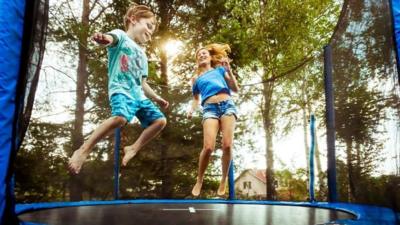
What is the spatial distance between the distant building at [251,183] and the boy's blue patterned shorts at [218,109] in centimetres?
58

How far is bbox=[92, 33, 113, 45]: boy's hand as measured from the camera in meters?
2.43

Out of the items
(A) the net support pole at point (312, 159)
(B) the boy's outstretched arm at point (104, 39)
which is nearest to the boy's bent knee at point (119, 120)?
(B) the boy's outstretched arm at point (104, 39)

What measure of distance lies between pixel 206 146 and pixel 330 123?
3.52ft

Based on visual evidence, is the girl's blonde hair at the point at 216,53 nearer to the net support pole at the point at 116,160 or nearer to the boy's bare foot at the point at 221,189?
the net support pole at the point at 116,160

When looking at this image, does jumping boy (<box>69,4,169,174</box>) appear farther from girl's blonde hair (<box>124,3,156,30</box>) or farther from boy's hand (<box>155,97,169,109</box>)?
boy's hand (<box>155,97,169,109</box>)

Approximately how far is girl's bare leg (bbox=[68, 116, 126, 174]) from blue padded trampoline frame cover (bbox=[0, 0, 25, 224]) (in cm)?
163

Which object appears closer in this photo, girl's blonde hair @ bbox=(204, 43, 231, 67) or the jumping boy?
the jumping boy

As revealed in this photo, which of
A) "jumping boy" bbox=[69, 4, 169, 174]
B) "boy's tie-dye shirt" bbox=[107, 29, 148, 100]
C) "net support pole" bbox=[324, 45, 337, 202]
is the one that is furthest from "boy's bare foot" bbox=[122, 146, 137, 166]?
"net support pole" bbox=[324, 45, 337, 202]

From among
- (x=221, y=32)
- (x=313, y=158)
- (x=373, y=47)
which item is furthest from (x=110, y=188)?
(x=373, y=47)

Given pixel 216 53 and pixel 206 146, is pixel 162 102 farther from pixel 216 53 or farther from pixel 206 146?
pixel 216 53

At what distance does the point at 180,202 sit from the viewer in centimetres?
321

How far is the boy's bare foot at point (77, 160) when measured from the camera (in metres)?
3.07

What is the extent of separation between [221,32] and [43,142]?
7.72 feet

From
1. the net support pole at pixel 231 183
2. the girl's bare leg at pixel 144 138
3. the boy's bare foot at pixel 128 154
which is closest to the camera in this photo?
the girl's bare leg at pixel 144 138
